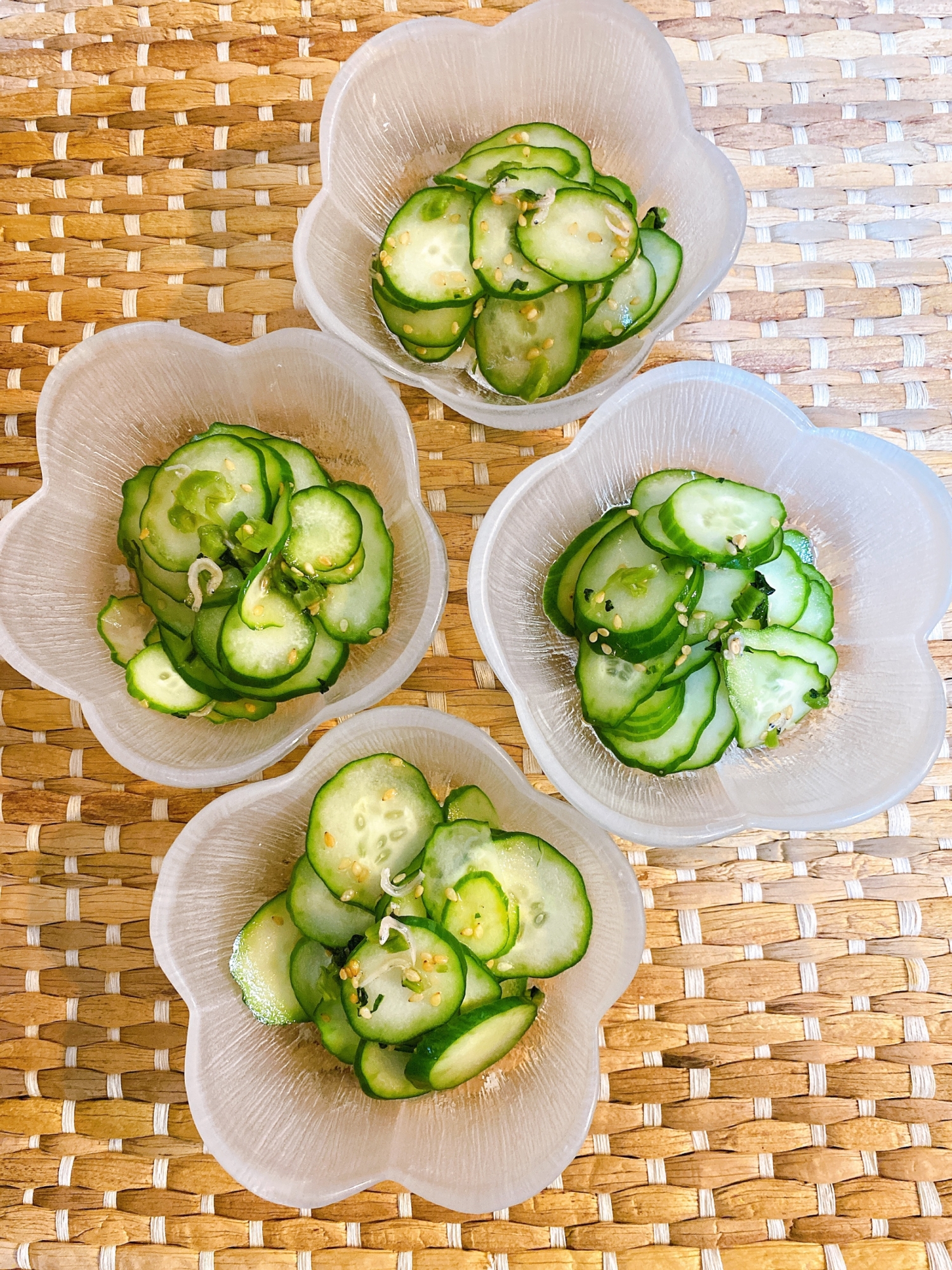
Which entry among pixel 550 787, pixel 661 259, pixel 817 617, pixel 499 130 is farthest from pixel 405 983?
pixel 499 130

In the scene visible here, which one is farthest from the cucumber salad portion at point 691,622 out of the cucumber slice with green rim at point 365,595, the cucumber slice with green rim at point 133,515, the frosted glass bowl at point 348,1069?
the cucumber slice with green rim at point 133,515

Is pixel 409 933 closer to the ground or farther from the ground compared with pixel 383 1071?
farther from the ground

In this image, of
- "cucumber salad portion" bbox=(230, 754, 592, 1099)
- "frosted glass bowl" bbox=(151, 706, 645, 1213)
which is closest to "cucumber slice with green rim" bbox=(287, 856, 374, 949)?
"cucumber salad portion" bbox=(230, 754, 592, 1099)

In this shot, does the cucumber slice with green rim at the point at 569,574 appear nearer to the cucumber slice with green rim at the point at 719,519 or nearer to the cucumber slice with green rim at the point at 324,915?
the cucumber slice with green rim at the point at 719,519

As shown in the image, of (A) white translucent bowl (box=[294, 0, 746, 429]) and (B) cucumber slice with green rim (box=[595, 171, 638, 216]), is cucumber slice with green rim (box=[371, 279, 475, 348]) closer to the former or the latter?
(A) white translucent bowl (box=[294, 0, 746, 429])

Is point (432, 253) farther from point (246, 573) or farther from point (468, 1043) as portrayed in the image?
point (468, 1043)

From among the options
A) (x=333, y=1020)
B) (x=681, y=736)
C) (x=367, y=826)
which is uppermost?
(x=681, y=736)
